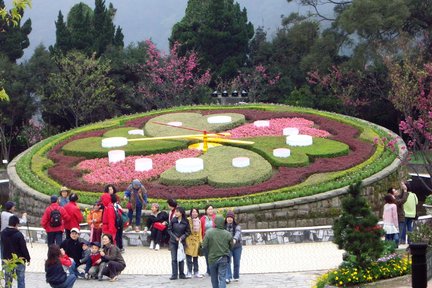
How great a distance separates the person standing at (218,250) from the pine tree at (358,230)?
6.09 feet

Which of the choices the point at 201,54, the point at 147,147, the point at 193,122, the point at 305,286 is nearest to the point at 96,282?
the point at 305,286

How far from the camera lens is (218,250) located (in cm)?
1689

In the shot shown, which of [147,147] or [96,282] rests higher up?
[147,147]

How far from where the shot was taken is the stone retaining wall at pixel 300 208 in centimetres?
2605

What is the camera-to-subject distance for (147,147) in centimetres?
3284

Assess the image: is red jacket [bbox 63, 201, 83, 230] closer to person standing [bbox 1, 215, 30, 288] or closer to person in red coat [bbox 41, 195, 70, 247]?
person in red coat [bbox 41, 195, 70, 247]

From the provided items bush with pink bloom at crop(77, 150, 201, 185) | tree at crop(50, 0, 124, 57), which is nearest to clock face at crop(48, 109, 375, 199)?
bush with pink bloom at crop(77, 150, 201, 185)

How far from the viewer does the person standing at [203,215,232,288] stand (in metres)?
16.9

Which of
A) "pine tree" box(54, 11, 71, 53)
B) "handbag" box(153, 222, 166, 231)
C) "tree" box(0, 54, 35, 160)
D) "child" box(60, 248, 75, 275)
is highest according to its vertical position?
"pine tree" box(54, 11, 71, 53)

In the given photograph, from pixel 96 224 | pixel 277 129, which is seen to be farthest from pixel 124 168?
pixel 96 224

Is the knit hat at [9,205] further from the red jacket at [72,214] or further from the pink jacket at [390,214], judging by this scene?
the pink jacket at [390,214]

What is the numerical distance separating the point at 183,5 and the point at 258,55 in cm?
6510

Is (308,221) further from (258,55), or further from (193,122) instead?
(258,55)

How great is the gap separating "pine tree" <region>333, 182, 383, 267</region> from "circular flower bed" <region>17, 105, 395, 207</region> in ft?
32.7
